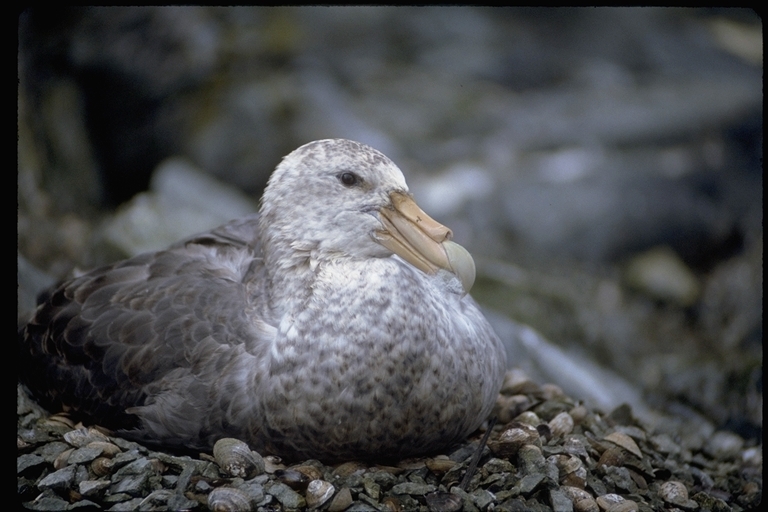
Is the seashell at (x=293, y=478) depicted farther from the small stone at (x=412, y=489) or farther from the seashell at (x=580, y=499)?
the seashell at (x=580, y=499)

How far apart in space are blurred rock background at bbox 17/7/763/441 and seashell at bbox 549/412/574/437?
1219 mm

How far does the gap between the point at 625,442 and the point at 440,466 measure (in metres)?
0.99

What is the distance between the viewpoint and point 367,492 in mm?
3227

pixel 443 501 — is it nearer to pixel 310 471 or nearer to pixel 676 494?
pixel 310 471

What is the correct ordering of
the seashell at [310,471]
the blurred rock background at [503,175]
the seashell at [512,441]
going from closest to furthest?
the seashell at [310,471], the seashell at [512,441], the blurred rock background at [503,175]

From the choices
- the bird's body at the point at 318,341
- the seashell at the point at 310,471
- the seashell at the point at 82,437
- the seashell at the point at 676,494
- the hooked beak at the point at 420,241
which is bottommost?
→ the seashell at the point at 676,494

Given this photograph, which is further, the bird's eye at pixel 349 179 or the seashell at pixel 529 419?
the seashell at pixel 529 419

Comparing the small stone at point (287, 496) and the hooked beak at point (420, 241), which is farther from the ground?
the hooked beak at point (420, 241)

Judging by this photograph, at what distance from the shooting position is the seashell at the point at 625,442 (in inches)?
148

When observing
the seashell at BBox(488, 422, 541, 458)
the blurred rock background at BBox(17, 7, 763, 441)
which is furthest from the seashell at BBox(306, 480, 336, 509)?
the blurred rock background at BBox(17, 7, 763, 441)

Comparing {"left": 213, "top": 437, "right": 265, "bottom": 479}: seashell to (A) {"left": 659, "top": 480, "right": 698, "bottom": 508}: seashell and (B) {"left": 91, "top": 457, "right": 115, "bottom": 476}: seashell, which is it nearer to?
(B) {"left": 91, "top": 457, "right": 115, "bottom": 476}: seashell

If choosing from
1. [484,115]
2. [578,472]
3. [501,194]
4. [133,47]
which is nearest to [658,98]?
[484,115]

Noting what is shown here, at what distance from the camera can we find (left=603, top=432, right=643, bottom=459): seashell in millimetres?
3766

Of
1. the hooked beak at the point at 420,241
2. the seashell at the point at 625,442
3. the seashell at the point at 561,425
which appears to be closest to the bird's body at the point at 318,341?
the hooked beak at the point at 420,241
